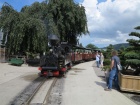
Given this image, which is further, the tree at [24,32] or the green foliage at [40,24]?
the green foliage at [40,24]

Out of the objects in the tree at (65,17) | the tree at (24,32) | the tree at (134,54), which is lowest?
the tree at (134,54)

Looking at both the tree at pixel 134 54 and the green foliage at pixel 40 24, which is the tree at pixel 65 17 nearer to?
the green foliage at pixel 40 24

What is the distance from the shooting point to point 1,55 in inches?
1200

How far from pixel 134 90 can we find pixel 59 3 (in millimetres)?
21719

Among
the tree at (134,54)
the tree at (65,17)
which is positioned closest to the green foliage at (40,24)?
the tree at (65,17)

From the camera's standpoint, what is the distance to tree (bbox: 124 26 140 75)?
459 inches

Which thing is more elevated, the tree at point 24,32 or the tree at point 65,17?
the tree at point 65,17

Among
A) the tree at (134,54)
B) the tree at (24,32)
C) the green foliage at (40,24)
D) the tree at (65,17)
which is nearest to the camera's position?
the tree at (134,54)

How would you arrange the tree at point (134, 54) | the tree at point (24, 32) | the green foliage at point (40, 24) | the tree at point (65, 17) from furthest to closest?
the tree at point (65, 17), the green foliage at point (40, 24), the tree at point (24, 32), the tree at point (134, 54)

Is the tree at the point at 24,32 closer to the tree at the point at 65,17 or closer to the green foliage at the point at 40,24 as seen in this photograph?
the green foliage at the point at 40,24

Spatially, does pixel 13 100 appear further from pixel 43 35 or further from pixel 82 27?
pixel 82 27

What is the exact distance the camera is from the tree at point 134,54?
1166 cm

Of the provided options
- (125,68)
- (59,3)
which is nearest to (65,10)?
(59,3)

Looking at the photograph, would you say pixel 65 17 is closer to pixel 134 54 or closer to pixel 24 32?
pixel 24 32
